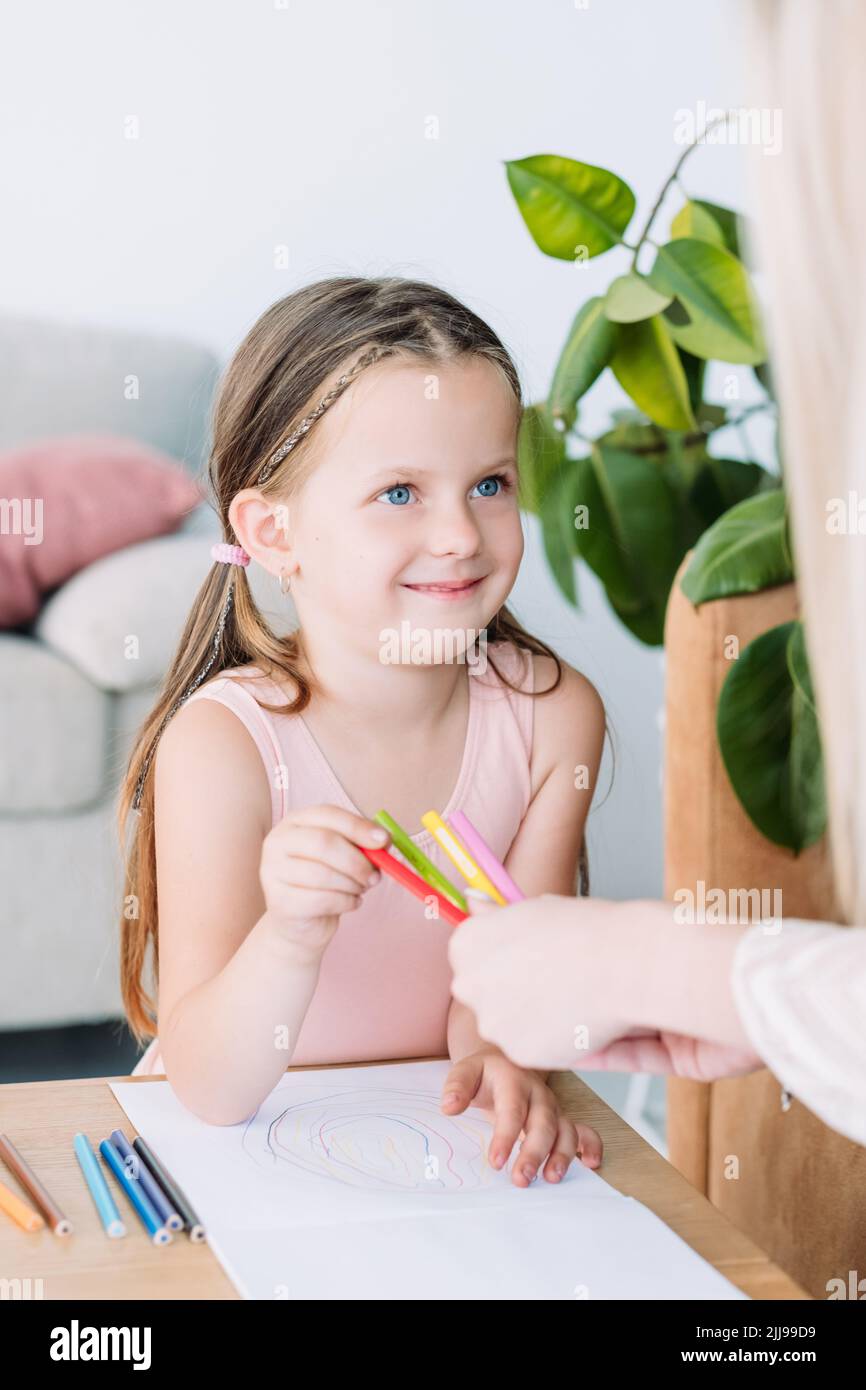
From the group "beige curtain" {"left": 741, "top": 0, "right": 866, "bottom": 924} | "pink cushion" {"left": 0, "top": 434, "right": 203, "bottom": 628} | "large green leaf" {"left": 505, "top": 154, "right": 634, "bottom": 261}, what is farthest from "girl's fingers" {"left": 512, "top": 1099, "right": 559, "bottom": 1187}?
"pink cushion" {"left": 0, "top": 434, "right": 203, "bottom": 628}

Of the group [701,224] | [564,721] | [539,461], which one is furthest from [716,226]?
[564,721]

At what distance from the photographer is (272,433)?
0.94 m

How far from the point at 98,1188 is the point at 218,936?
0.22 m

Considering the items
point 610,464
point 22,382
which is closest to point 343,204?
point 22,382

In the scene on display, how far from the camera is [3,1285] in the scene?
0.56 m

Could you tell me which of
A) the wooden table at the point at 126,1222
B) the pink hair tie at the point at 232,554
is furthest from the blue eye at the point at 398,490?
the wooden table at the point at 126,1222

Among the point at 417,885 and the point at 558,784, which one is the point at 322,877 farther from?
the point at 558,784

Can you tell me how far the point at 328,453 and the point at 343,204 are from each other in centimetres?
143

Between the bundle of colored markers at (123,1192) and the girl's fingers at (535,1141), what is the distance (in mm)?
150

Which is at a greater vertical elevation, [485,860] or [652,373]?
[652,373]

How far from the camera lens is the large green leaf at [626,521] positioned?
140cm

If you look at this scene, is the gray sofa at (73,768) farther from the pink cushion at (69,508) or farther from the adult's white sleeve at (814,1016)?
the adult's white sleeve at (814,1016)

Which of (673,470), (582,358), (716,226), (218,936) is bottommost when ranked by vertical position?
(218,936)

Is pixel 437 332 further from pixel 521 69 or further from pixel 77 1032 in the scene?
pixel 521 69
